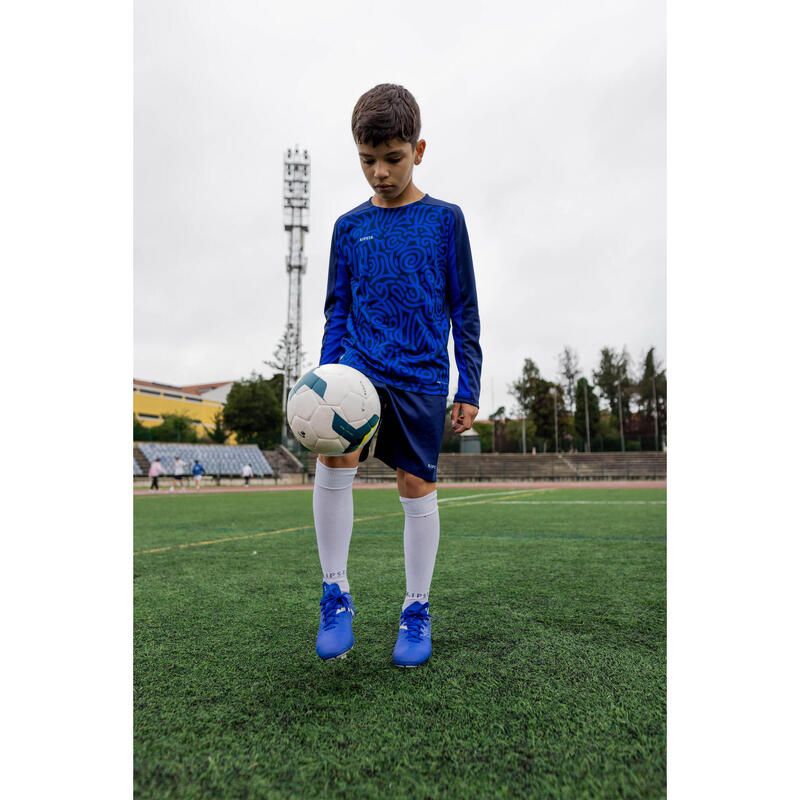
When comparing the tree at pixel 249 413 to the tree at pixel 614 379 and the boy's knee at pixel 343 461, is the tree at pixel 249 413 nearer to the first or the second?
the tree at pixel 614 379

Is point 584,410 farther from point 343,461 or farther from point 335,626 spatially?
point 335,626

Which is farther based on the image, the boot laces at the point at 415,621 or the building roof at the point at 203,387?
the building roof at the point at 203,387

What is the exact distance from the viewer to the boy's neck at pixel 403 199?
2.24m

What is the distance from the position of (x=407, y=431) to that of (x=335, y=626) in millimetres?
663

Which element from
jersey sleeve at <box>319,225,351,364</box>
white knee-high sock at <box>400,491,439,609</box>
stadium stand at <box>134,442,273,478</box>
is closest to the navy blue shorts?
white knee-high sock at <box>400,491,439,609</box>

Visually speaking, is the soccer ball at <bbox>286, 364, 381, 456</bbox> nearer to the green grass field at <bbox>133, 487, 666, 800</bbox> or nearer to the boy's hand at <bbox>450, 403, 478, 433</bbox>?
the boy's hand at <bbox>450, 403, 478, 433</bbox>

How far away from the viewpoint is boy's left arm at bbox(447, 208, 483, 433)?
2.23 metres

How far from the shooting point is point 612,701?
161cm

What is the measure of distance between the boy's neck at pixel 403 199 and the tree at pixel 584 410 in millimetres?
52072

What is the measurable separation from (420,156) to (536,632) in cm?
176

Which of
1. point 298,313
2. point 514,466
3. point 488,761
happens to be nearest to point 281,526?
point 488,761

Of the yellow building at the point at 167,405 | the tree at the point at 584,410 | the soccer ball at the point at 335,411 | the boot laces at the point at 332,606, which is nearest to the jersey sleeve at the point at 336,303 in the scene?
the soccer ball at the point at 335,411

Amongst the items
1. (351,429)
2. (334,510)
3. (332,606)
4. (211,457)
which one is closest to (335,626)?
(332,606)

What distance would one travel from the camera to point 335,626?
1955 mm
